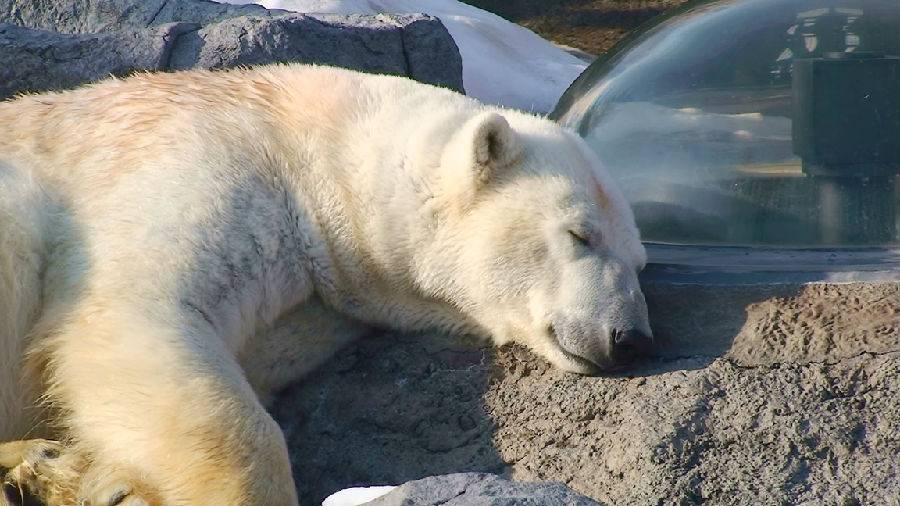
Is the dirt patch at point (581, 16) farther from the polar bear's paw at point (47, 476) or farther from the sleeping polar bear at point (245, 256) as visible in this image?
the polar bear's paw at point (47, 476)

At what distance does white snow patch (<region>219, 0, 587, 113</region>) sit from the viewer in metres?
7.56

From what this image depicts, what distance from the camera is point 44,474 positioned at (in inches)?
102

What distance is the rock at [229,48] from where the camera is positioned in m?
5.09

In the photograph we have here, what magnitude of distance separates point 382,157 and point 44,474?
3.72 feet

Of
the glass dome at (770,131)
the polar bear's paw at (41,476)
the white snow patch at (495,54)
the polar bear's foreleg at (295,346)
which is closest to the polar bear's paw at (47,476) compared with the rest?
the polar bear's paw at (41,476)

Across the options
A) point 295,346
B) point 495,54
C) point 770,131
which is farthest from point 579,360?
point 495,54

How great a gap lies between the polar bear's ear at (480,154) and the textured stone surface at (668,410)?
415 mm

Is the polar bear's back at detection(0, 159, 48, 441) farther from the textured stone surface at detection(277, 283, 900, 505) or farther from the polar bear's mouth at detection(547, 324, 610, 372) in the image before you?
the polar bear's mouth at detection(547, 324, 610, 372)

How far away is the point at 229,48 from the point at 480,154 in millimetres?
2349

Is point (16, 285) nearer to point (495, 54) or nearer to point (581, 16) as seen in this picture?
point (495, 54)

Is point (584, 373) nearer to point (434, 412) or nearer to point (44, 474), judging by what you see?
point (434, 412)

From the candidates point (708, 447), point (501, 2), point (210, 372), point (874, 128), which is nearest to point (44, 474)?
point (210, 372)

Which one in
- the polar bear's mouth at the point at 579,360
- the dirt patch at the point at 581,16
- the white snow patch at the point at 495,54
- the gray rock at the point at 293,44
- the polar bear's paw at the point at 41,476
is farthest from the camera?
the dirt patch at the point at 581,16

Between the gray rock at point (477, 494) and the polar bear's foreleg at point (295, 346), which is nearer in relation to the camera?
the gray rock at point (477, 494)
